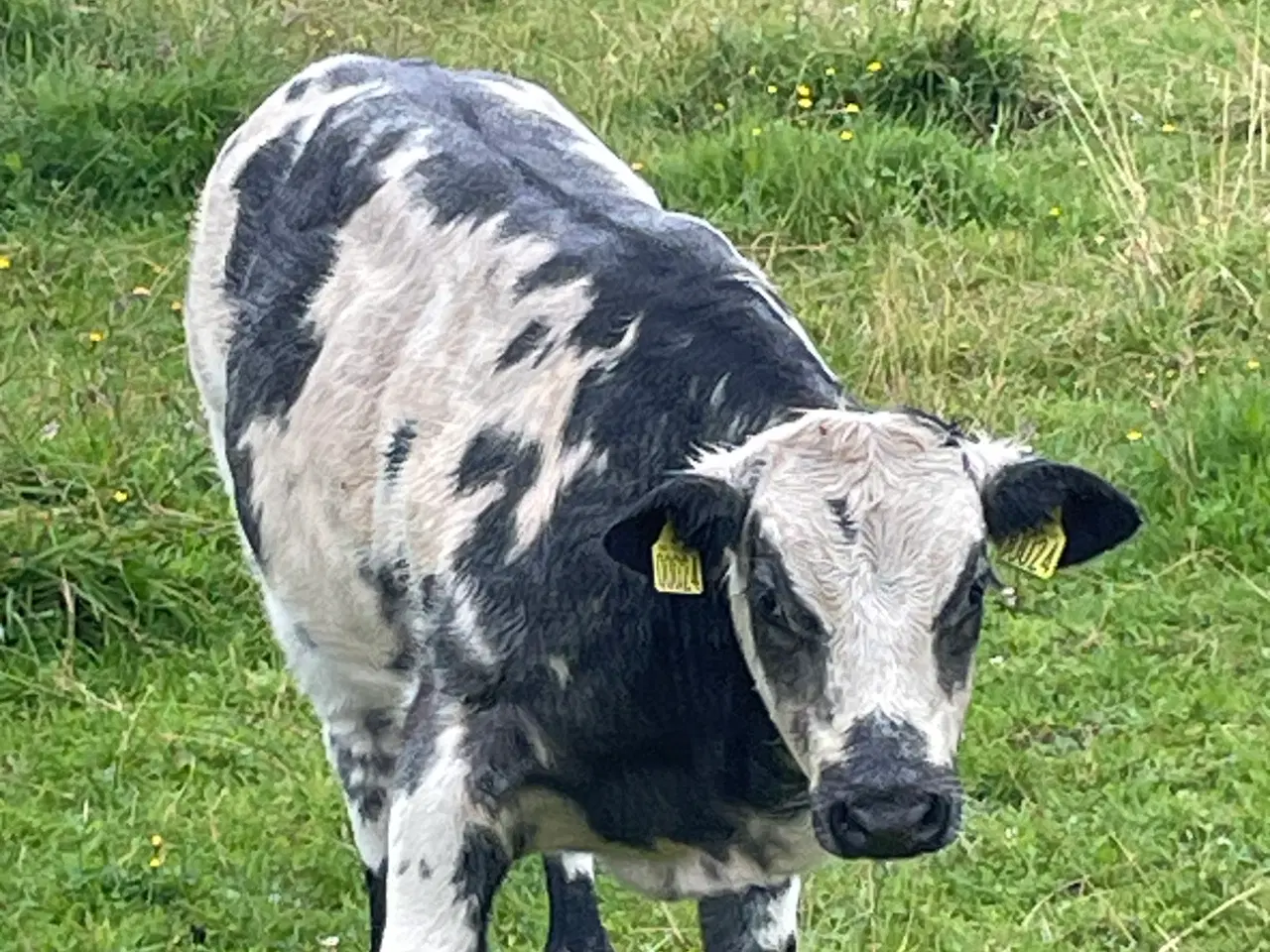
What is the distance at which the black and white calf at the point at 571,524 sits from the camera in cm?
369

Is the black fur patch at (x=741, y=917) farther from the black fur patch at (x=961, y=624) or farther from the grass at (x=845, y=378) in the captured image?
the black fur patch at (x=961, y=624)

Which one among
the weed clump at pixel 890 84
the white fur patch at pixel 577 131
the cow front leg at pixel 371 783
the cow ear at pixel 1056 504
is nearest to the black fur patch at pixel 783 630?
the cow ear at pixel 1056 504

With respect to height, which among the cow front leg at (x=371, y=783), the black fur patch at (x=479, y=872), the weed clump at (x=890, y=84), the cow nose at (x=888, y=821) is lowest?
the weed clump at (x=890, y=84)

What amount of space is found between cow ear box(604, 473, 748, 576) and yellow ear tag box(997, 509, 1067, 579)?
0.40 metres

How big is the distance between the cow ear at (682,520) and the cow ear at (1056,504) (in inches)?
14.2

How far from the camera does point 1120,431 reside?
755 cm

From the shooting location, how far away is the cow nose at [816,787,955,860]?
11.4ft

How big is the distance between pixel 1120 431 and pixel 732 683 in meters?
3.75

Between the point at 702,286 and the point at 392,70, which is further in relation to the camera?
the point at 392,70

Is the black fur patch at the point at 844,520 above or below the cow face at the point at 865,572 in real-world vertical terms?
above

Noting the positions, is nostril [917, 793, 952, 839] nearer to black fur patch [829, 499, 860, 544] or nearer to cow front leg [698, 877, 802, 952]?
black fur patch [829, 499, 860, 544]

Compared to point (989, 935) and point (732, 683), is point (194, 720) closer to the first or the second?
point (989, 935)

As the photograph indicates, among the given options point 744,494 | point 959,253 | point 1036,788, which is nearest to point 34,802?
point 1036,788

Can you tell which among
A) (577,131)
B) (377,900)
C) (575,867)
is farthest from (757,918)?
(577,131)
